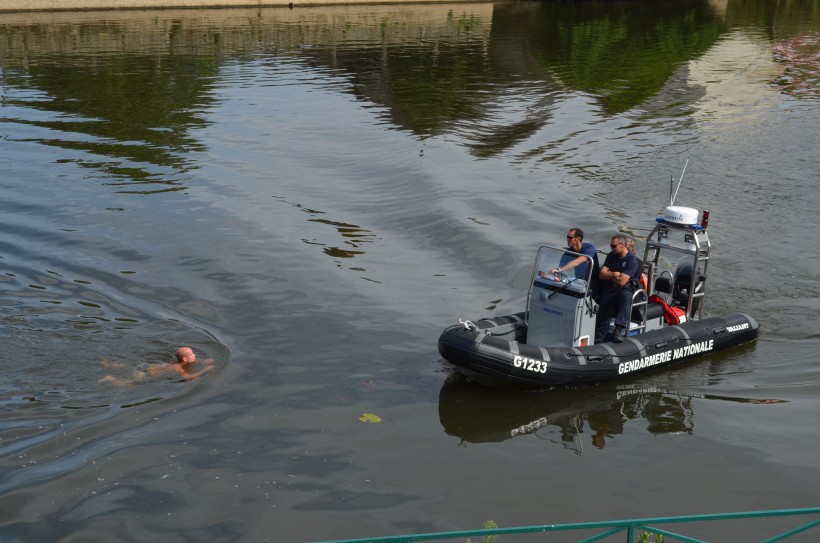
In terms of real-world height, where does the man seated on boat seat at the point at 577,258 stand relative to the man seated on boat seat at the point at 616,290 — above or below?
above

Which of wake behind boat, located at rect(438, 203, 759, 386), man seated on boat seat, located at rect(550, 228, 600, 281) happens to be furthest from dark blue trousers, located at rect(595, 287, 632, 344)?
man seated on boat seat, located at rect(550, 228, 600, 281)

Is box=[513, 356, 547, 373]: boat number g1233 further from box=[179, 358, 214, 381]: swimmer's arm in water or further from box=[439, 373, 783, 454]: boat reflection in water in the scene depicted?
box=[179, 358, 214, 381]: swimmer's arm in water

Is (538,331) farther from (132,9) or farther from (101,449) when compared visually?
(132,9)

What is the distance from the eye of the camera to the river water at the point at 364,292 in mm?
10609

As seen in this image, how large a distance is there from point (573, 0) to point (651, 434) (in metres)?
59.3

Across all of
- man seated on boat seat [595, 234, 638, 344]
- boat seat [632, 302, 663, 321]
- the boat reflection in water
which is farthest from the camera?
boat seat [632, 302, 663, 321]

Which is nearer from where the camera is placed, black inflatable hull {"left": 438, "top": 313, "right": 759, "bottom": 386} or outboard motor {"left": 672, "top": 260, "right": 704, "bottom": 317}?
black inflatable hull {"left": 438, "top": 313, "right": 759, "bottom": 386}

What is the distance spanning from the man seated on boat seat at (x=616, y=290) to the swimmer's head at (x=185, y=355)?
213 inches

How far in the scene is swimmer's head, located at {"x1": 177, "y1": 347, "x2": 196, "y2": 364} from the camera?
43.1 feet

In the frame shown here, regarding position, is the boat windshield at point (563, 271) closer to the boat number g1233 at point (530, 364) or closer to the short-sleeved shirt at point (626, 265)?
the short-sleeved shirt at point (626, 265)

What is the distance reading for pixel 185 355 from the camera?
13133 millimetres

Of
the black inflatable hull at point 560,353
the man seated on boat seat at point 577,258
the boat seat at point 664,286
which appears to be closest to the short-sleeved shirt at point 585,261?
the man seated on boat seat at point 577,258

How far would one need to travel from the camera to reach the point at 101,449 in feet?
36.9

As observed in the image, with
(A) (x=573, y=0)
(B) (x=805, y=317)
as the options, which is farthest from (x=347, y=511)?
(A) (x=573, y=0)
